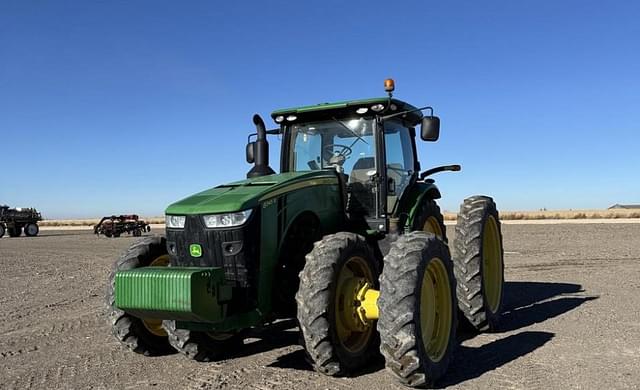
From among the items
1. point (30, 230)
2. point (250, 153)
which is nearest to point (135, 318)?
point (250, 153)

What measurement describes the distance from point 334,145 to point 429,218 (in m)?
1.64

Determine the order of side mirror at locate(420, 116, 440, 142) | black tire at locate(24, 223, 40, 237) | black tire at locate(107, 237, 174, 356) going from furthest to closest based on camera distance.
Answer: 1. black tire at locate(24, 223, 40, 237)
2. side mirror at locate(420, 116, 440, 142)
3. black tire at locate(107, 237, 174, 356)

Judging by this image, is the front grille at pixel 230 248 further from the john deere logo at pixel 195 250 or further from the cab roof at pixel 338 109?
the cab roof at pixel 338 109

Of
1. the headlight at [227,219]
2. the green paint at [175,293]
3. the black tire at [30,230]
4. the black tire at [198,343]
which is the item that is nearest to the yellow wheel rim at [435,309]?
the headlight at [227,219]

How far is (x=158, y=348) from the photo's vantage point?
19.6 feet

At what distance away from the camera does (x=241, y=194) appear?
520 centimetres

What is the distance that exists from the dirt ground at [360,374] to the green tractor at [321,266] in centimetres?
29

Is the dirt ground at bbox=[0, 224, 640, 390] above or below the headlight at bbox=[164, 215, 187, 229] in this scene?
below

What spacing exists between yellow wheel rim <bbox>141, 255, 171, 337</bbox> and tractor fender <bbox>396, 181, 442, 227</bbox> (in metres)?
2.70

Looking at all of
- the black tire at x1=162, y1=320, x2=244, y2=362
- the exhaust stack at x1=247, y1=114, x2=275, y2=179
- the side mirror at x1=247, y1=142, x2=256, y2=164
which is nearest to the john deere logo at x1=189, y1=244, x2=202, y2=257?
the black tire at x1=162, y1=320, x2=244, y2=362

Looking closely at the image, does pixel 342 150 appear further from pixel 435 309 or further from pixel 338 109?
pixel 435 309

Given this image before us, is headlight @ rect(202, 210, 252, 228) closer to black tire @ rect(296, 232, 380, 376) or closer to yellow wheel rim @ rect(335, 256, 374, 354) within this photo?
black tire @ rect(296, 232, 380, 376)

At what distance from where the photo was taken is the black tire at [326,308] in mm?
4738

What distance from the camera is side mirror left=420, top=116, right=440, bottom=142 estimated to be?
6555mm
